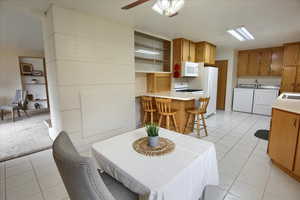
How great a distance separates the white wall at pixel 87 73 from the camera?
7.96ft

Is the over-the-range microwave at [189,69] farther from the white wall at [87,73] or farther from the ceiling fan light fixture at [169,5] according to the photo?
the ceiling fan light fixture at [169,5]

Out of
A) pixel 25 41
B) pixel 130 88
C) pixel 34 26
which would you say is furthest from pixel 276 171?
pixel 25 41

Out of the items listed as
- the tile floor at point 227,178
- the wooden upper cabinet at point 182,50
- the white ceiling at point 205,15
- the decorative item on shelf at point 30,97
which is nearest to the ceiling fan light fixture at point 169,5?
the white ceiling at point 205,15

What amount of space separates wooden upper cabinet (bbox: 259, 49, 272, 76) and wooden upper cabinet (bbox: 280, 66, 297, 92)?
1.90 feet

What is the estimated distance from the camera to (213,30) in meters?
3.49

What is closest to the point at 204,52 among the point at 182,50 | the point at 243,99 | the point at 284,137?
the point at 182,50

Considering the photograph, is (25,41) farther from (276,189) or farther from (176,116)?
(276,189)

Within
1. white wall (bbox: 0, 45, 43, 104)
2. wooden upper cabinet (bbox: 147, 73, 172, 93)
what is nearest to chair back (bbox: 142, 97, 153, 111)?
wooden upper cabinet (bbox: 147, 73, 172, 93)

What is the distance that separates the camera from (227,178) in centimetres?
198

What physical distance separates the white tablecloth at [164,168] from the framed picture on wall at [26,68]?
19.9 ft

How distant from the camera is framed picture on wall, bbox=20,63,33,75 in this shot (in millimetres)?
5531

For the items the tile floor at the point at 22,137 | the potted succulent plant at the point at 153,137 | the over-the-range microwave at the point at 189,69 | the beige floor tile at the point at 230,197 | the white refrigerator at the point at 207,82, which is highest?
the over-the-range microwave at the point at 189,69

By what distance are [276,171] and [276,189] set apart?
444mm

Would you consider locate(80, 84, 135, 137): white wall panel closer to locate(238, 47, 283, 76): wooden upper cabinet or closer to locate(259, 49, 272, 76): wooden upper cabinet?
locate(238, 47, 283, 76): wooden upper cabinet
